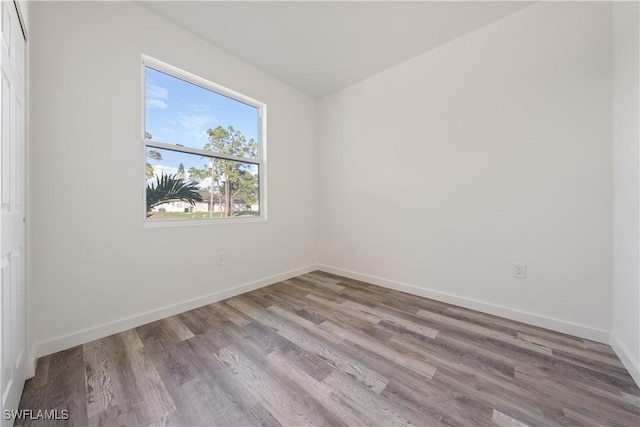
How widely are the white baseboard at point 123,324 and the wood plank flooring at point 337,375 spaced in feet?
0.21

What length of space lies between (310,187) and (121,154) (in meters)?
2.24

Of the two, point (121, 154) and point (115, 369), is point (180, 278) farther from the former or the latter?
point (121, 154)

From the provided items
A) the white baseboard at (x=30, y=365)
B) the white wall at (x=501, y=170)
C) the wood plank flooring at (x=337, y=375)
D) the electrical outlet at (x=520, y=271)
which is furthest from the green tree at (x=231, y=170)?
the electrical outlet at (x=520, y=271)

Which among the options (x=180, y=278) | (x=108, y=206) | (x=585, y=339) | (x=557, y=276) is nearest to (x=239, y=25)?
(x=108, y=206)

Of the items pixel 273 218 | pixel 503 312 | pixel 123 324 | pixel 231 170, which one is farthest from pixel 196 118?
pixel 503 312

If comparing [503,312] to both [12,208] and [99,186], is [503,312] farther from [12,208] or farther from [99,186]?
[99,186]

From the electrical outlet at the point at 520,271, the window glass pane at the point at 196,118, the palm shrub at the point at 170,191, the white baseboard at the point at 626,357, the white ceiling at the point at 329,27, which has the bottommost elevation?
the white baseboard at the point at 626,357

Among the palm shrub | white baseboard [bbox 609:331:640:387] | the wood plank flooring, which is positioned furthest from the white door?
white baseboard [bbox 609:331:640:387]

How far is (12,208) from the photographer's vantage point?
110 cm

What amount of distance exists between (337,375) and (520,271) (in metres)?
1.84

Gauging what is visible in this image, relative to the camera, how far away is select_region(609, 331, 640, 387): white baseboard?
1.33 metres

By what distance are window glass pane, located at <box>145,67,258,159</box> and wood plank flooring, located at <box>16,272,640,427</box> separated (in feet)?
5.72

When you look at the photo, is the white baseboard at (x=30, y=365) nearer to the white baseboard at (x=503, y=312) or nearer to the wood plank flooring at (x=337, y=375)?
the wood plank flooring at (x=337, y=375)

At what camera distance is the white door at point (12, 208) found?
97cm
